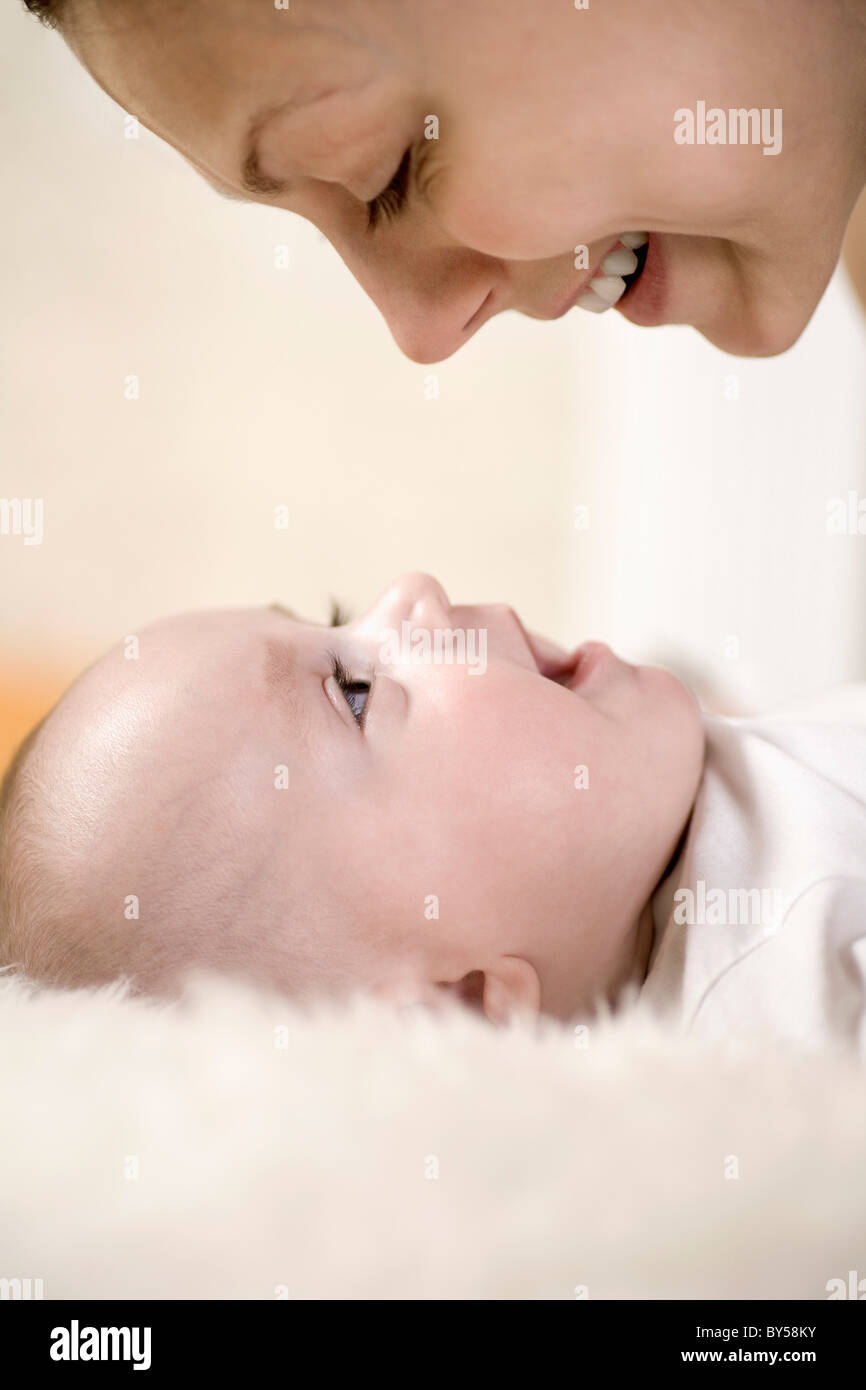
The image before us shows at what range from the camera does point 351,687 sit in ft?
3.15

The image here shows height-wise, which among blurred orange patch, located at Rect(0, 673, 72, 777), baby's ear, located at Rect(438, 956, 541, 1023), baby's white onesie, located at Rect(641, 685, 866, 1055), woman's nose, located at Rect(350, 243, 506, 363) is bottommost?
baby's ear, located at Rect(438, 956, 541, 1023)

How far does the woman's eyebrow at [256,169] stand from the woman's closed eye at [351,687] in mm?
358

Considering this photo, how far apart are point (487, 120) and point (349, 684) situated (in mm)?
429

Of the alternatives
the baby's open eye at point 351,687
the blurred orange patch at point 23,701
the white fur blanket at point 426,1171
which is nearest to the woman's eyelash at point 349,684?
the baby's open eye at point 351,687

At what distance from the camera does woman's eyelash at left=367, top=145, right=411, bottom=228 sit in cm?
79

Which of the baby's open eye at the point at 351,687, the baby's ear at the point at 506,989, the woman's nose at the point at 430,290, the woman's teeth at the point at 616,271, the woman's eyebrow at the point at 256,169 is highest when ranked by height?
the woman's teeth at the point at 616,271

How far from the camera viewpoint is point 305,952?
2.85 ft

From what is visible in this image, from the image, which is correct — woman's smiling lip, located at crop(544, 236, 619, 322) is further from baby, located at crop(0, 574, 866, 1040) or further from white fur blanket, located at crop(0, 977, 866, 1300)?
white fur blanket, located at crop(0, 977, 866, 1300)

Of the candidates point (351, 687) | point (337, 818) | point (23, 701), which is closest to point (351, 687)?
point (351, 687)

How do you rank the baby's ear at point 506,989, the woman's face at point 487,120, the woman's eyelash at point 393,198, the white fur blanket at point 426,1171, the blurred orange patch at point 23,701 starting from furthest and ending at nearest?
1. the blurred orange patch at point 23,701
2. the baby's ear at point 506,989
3. the woman's eyelash at point 393,198
4. the woman's face at point 487,120
5. the white fur blanket at point 426,1171

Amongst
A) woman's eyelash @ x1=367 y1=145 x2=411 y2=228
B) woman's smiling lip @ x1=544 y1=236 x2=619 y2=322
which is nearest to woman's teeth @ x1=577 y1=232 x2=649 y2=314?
woman's smiling lip @ x1=544 y1=236 x2=619 y2=322

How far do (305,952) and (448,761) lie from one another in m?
0.18

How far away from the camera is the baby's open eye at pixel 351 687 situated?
949mm

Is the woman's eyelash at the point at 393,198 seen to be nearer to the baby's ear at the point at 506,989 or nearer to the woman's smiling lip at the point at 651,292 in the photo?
the woman's smiling lip at the point at 651,292
